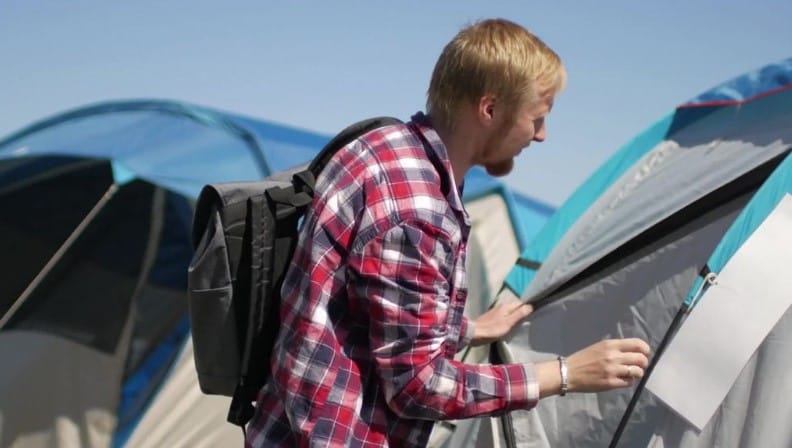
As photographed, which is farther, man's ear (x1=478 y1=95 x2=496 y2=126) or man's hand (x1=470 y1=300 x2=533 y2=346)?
man's hand (x1=470 y1=300 x2=533 y2=346)

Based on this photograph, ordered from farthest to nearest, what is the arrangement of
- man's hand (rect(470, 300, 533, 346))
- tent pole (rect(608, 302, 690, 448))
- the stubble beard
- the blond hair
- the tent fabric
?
the tent fabric < tent pole (rect(608, 302, 690, 448)) < man's hand (rect(470, 300, 533, 346)) < the stubble beard < the blond hair

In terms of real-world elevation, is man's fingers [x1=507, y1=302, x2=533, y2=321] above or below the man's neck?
below

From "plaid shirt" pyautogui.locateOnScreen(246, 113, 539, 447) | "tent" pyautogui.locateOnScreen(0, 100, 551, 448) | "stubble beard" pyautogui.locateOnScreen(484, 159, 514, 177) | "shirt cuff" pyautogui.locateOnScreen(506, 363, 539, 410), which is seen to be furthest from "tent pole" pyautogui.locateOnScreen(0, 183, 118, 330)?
"shirt cuff" pyautogui.locateOnScreen(506, 363, 539, 410)

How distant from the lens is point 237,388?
65.5 inches

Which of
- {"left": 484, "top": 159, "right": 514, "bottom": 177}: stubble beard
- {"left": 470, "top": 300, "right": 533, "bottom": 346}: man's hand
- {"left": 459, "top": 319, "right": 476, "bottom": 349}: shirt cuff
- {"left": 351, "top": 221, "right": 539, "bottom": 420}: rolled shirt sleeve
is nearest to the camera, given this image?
{"left": 351, "top": 221, "right": 539, "bottom": 420}: rolled shirt sleeve

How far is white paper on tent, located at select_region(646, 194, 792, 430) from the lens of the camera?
2061 mm

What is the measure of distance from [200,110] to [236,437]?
131cm

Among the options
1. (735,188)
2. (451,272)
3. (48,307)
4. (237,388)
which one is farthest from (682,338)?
(48,307)

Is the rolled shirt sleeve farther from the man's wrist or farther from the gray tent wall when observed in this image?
the gray tent wall

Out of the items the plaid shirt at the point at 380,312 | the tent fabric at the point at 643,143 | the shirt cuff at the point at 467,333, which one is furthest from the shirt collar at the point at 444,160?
the tent fabric at the point at 643,143

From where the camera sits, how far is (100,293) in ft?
10.6

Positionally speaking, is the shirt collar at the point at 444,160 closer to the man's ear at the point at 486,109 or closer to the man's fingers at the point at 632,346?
the man's ear at the point at 486,109

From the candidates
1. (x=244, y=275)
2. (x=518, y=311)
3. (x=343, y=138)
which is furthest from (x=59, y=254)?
(x=343, y=138)

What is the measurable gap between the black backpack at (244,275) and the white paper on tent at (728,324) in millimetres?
874
